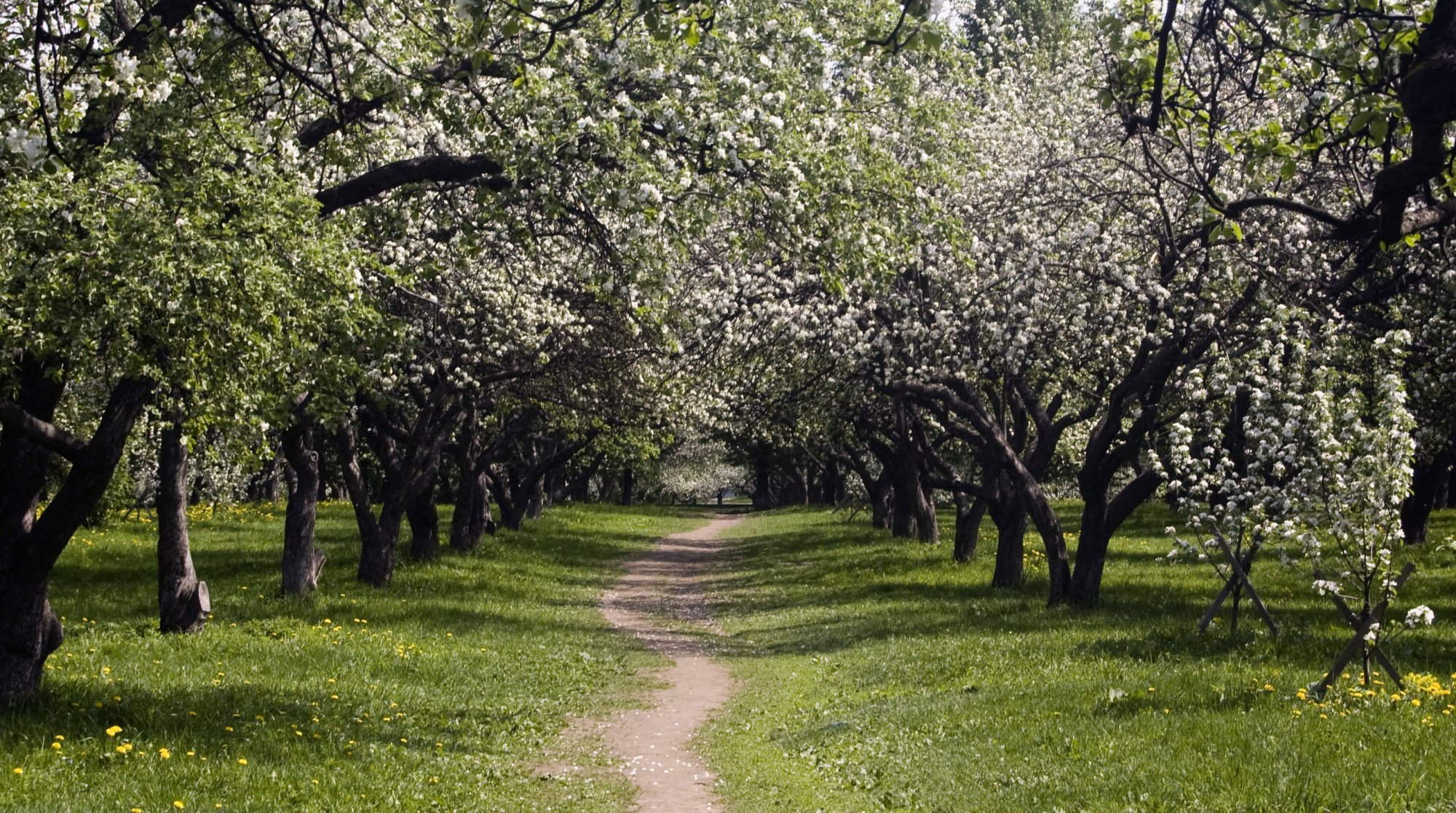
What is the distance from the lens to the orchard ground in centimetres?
933

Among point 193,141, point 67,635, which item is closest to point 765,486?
point 67,635

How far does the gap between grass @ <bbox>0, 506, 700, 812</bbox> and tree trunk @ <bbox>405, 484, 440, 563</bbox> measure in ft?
5.56

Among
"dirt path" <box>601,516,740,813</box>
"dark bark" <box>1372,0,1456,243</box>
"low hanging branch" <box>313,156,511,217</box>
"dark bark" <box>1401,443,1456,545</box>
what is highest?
"low hanging branch" <box>313,156,511,217</box>

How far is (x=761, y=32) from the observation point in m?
11.8

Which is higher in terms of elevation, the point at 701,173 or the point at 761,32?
the point at 761,32

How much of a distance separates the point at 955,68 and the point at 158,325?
9.32 meters

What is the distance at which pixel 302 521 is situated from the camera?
22.2m

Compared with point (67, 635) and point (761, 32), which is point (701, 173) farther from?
point (67, 635)

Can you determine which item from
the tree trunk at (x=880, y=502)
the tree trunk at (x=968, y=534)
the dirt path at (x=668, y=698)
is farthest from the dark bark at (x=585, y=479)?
the tree trunk at (x=968, y=534)

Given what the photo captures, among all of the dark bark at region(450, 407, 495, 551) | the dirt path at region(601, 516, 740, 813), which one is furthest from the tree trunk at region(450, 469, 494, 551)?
the dirt path at region(601, 516, 740, 813)

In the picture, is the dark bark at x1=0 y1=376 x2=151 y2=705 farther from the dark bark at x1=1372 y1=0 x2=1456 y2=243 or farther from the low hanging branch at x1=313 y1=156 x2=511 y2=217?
the dark bark at x1=1372 y1=0 x2=1456 y2=243

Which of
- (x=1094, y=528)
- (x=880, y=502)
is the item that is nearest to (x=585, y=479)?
(x=880, y=502)

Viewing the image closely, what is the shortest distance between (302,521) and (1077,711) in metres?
14.1

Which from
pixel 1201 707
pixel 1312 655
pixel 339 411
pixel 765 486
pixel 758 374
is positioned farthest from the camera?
pixel 765 486
